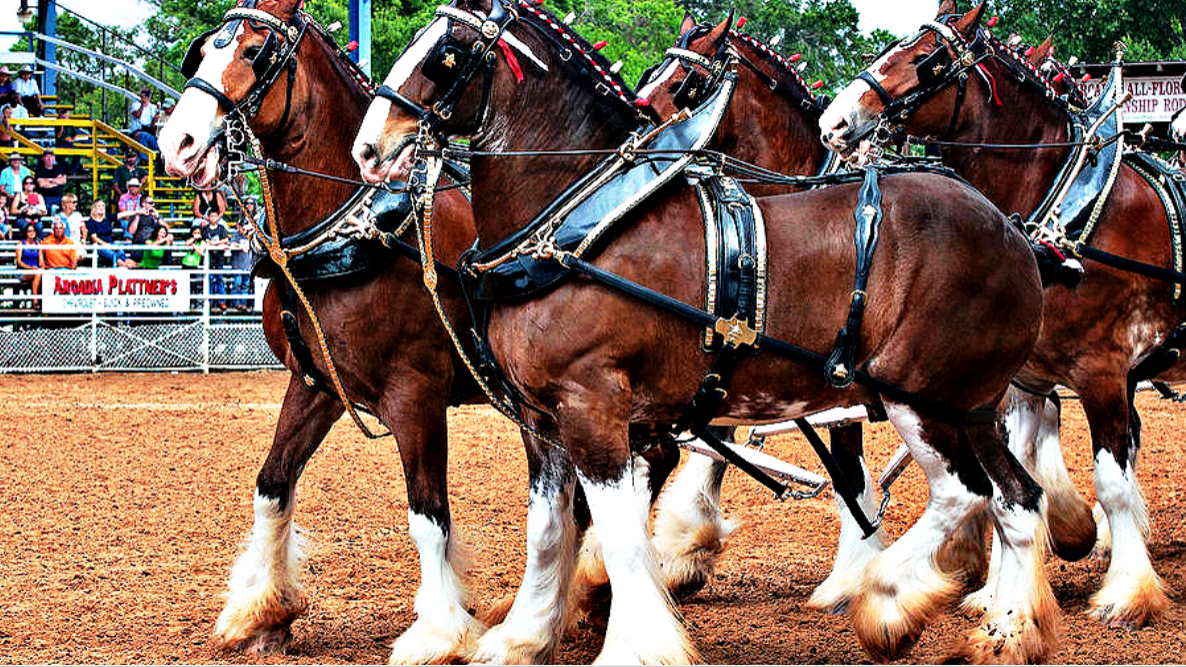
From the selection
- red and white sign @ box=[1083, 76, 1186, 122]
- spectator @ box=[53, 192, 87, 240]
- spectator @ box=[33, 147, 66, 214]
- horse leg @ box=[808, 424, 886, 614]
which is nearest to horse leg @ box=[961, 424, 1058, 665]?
horse leg @ box=[808, 424, 886, 614]

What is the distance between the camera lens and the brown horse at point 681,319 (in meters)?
4.25

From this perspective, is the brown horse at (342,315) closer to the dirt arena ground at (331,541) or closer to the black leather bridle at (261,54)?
the black leather bridle at (261,54)

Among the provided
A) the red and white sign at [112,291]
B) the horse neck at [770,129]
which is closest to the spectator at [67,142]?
the red and white sign at [112,291]

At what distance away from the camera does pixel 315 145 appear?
519cm

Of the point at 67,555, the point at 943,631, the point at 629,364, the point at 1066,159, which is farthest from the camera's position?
the point at 67,555

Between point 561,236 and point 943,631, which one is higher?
point 561,236

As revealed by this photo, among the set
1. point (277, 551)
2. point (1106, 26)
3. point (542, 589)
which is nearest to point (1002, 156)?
point (542, 589)

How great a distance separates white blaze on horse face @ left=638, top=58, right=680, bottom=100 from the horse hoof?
289cm

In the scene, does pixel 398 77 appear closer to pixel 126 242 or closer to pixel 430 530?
pixel 430 530

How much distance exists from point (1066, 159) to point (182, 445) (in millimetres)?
7381

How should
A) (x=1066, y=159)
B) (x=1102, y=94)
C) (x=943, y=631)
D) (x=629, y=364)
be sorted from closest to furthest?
(x=629, y=364) < (x=943, y=631) < (x=1066, y=159) < (x=1102, y=94)

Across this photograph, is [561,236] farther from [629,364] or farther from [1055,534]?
[1055,534]

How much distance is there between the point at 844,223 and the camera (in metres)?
4.44

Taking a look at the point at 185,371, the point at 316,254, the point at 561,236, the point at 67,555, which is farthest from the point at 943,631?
the point at 185,371
